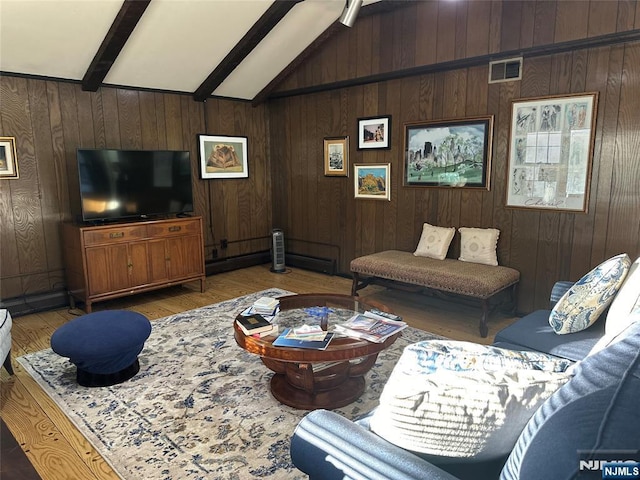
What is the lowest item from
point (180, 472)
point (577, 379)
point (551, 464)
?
point (180, 472)

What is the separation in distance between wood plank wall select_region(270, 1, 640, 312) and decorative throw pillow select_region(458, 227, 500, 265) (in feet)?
0.31

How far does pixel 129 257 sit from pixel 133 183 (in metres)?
0.79

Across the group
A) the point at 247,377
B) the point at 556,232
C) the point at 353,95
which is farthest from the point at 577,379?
the point at 353,95

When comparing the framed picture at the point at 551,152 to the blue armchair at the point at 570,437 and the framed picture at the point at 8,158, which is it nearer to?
the blue armchair at the point at 570,437

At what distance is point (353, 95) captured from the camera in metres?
5.13

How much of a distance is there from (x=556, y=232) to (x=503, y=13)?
199 cm

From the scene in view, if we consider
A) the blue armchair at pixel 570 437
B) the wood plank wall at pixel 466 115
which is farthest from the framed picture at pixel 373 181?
the blue armchair at pixel 570 437

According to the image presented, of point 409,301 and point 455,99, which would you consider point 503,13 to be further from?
point 409,301

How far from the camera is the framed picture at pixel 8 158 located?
4027 mm

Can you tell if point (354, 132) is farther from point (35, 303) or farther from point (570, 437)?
point (570, 437)

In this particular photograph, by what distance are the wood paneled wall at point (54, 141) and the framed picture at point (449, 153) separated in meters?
2.72

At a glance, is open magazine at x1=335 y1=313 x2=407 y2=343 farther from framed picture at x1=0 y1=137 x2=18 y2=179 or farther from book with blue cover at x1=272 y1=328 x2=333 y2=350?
framed picture at x1=0 y1=137 x2=18 y2=179

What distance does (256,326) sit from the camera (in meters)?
2.50

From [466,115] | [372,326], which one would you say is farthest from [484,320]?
[466,115]
